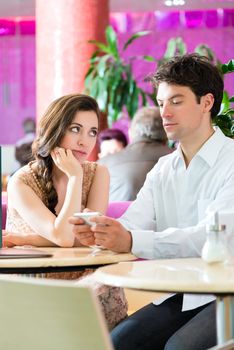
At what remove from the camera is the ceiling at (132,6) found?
1313 centimetres

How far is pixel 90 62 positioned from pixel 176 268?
207 inches

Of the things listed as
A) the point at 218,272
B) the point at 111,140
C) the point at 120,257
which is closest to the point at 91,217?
the point at 120,257

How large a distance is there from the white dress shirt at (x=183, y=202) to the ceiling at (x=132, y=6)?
10.1m

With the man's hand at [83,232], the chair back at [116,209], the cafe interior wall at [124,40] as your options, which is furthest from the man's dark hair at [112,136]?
the cafe interior wall at [124,40]

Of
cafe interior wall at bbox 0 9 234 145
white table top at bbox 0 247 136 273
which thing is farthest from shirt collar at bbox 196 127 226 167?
cafe interior wall at bbox 0 9 234 145

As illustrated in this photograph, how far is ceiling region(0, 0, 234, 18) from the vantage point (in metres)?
13.1

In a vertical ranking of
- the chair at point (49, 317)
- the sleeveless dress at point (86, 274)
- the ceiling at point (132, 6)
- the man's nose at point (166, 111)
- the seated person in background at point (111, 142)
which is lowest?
the seated person in background at point (111, 142)

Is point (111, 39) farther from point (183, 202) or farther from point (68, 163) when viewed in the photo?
point (183, 202)

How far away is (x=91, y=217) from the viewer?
276cm

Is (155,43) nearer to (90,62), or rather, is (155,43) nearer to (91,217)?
(90,62)

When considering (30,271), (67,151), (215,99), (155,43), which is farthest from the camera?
(155,43)

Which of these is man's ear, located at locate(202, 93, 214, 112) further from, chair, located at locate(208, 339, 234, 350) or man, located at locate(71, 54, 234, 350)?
chair, located at locate(208, 339, 234, 350)

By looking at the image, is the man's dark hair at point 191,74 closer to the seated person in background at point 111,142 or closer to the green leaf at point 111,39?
the seated person in background at point 111,142

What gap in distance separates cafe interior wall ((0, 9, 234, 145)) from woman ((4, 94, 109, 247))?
34.6 feet
